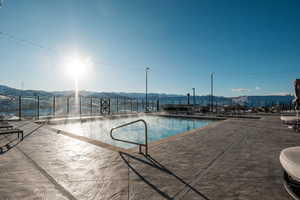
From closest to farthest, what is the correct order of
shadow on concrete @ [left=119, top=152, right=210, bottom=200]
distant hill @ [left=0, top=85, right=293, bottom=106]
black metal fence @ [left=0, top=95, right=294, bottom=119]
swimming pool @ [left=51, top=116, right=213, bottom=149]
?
shadow on concrete @ [left=119, top=152, right=210, bottom=200]
swimming pool @ [left=51, top=116, right=213, bottom=149]
black metal fence @ [left=0, top=95, right=294, bottom=119]
distant hill @ [left=0, top=85, right=293, bottom=106]

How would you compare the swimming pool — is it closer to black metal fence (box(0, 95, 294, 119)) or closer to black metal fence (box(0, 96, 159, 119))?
black metal fence (box(0, 95, 294, 119))

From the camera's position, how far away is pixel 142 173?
2.21 meters

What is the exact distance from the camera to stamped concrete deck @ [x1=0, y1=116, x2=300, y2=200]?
1718 mm

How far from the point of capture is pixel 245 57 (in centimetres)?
1980

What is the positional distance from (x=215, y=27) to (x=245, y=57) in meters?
10.6

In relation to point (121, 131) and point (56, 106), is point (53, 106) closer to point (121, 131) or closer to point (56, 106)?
point (56, 106)

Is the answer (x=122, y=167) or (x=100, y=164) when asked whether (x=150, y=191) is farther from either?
(x=100, y=164)

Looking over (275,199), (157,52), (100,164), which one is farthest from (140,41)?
(275,199)

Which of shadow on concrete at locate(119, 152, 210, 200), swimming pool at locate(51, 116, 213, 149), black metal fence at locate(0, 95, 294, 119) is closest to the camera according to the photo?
shadow on concrete at locate(119, 152, 210, 200)

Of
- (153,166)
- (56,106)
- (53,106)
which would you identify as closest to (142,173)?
(153,166)

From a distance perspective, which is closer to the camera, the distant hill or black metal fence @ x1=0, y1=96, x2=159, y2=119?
black metal fence @ x1=0, y1=96, x2=159, y2=119

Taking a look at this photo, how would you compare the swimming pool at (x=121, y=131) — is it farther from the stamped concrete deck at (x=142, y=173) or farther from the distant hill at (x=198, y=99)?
the distant hill at (x=198, y=99)

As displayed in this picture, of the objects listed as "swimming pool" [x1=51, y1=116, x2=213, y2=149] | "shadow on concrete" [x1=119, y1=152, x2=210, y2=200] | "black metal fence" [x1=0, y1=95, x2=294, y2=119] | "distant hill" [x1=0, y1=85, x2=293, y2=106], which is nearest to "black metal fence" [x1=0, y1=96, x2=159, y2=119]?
"black metal fence" [x1=0, y1=95, x2=294, y2=119]

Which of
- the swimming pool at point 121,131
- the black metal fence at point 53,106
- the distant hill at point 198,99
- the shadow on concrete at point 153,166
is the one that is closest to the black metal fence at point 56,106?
the black metal fence at point 53,106
